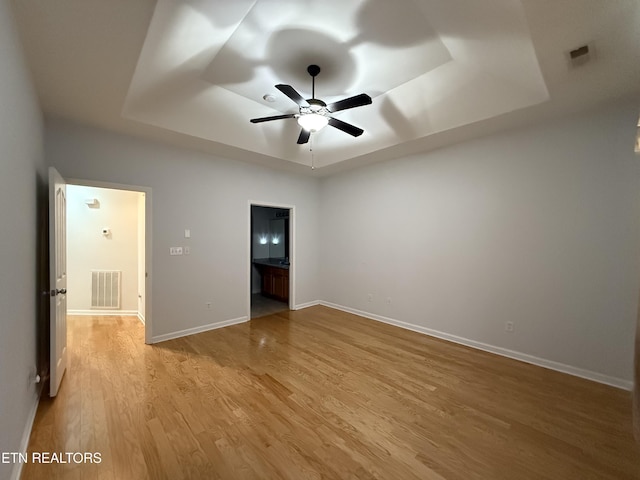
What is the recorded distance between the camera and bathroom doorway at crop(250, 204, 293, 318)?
535cm

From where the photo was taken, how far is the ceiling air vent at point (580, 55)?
6.21ft

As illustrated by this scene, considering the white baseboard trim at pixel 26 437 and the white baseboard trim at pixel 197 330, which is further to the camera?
the white baseboard trim at pixel 197 330

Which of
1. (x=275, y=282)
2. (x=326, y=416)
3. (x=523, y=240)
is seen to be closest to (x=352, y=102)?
(x=523, y=240)

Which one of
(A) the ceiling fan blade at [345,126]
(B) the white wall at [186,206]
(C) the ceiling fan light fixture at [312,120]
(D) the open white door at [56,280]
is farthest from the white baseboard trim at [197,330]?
(A) the ceiling fan blade at [345,126]

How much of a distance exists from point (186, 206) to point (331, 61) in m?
2.76

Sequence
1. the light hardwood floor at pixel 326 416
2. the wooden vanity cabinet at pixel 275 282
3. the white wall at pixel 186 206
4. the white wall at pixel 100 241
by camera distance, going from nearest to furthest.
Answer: the light hardwood floor at pixel 326 416, the white wall at pixel 186 206, the white wall at pixel 100 241, the wooden vanity cabinet at pixel 275 282

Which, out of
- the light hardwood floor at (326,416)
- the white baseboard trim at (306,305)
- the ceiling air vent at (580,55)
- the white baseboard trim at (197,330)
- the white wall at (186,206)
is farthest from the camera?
the white baseboard trim at (306,305)

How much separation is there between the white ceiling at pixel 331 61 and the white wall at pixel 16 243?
1.04 feet

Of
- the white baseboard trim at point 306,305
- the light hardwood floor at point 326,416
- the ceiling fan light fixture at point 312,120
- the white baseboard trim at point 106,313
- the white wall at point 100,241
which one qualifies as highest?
the ceiling fan light fixture at point 312,120

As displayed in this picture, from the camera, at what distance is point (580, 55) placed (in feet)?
6.37

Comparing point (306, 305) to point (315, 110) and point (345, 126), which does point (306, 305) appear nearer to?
point (345, 126)

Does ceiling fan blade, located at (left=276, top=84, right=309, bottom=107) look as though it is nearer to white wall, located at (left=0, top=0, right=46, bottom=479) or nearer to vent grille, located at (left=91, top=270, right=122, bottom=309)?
white wall, located at (left=0, top=0, right=46, bottom=479)

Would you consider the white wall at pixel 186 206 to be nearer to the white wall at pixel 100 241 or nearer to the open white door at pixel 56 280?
the open white door at pixel 56 280

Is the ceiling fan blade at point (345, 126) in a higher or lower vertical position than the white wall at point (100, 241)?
higher
